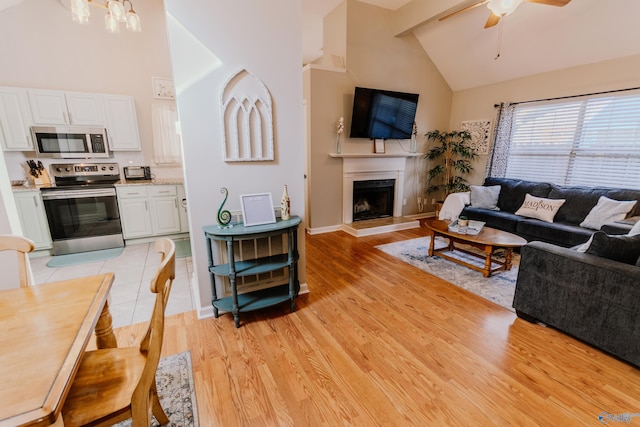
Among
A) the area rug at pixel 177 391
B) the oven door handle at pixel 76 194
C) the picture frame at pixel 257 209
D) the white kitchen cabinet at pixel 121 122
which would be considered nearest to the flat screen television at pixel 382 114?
the picture frame at pixel 257 209

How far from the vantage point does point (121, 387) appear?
1.10 metres

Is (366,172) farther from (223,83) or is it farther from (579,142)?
(223,83)

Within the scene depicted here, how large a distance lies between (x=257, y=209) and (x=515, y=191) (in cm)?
411

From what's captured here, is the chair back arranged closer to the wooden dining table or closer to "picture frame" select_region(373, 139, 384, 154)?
the wooden dining table

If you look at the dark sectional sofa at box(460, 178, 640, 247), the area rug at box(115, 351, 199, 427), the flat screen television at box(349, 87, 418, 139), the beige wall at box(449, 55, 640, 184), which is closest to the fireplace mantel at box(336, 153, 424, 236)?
the flat screen television at box(349, 87, 418, 139)

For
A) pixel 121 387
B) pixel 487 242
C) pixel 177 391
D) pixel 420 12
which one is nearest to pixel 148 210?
pixel 177 391

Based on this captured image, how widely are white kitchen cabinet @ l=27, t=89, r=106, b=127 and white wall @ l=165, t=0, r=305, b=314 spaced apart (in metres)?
2.78

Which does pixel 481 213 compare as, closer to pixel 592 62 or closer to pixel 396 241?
pixel 396 241

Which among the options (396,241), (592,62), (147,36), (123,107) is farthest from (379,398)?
(147,36)

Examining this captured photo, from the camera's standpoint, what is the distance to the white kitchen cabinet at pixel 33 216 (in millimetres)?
3404

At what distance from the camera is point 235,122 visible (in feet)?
7.28

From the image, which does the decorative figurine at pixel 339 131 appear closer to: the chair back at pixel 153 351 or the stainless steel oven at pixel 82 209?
the stainless steel oven at pixel 82 209

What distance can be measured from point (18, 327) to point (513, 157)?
6.02m

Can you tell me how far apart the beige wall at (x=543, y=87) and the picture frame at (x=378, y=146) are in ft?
6.02
